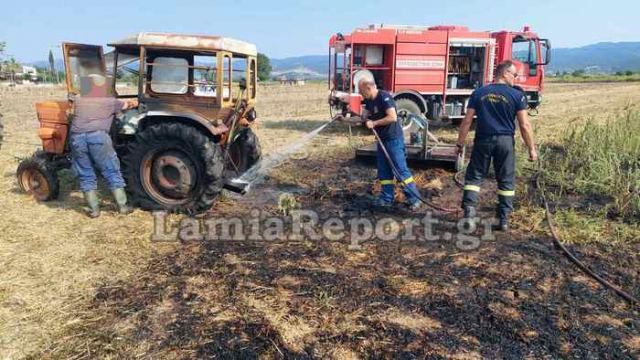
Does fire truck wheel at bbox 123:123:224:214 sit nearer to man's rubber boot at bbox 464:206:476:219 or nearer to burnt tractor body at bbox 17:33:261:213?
burnt tractor body at bbox 17:33:261:213

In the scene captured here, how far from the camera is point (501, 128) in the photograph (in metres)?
4.69

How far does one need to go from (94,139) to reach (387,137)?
3.30 metres

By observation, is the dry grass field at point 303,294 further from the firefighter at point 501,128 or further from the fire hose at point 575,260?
the firefighter at point 501,128

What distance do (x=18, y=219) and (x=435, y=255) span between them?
4509 mm

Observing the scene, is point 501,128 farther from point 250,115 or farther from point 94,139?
point 94,139

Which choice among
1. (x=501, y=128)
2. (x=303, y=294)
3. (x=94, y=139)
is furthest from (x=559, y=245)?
(x=94, y=139)

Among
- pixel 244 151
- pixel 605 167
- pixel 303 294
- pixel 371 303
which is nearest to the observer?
pixel 371 303

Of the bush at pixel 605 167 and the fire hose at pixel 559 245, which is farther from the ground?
the bush at pixel 605 167

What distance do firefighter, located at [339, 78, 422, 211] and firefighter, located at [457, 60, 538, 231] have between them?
862mm

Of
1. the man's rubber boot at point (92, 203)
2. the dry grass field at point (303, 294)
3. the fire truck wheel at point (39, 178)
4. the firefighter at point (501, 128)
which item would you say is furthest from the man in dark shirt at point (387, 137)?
the fire truck wheel at point (39, 178)

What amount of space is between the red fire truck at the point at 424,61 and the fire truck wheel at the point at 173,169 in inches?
244

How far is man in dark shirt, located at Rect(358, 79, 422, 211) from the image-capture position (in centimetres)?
543

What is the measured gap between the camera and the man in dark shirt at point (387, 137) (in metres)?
5.43

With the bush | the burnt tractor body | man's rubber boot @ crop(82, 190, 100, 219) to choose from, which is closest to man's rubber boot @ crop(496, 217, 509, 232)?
the bush
